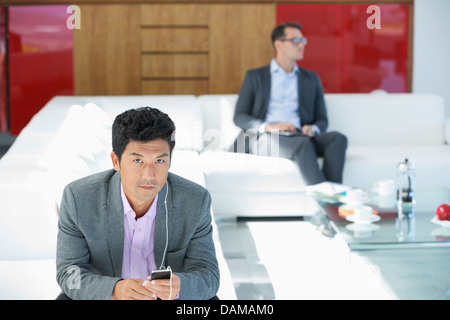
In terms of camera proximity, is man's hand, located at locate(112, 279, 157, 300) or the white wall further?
the white wall

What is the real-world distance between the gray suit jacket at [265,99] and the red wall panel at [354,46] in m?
1.48

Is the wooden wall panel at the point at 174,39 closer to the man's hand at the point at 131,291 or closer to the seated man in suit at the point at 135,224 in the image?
the seated man in suit at the point at 135,224

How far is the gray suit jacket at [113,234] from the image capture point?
1.59m

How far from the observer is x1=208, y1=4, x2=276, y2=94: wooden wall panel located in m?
5.60

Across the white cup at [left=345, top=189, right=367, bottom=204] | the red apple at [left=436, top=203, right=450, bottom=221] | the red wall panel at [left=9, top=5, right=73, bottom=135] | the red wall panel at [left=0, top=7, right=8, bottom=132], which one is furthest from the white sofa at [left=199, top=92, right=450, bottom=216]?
the red wall panel at [left=0, top=7, right=8, bottom=132]

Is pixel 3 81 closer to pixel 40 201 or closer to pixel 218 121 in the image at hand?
pixel 218 121

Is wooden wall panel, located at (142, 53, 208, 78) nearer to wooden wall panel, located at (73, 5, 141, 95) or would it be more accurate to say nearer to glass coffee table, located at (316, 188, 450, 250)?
wooden wall panel, located at (73, 5, 141, 95)

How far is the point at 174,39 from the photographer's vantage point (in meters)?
5.61

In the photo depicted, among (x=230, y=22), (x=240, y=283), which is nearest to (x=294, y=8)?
(x=230, y=22)

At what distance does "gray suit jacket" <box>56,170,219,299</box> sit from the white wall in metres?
4.57

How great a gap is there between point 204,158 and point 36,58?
2170 millimetres

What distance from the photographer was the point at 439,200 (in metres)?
3.38

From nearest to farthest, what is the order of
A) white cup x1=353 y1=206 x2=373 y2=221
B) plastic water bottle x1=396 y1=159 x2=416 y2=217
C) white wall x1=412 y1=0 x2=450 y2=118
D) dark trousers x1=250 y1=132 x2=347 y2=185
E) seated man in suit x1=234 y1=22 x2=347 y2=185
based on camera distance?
A: 1. white cup x1=353 y1=206 x2=373 y2=221
2. plastic water bottle x1=396 y1=159 x2=416 y2=217
3. dark trousers x1=250 y1=132 x2=347 y2=185
4. seated man in suit x1=234 y1=22 x2=347 y2=185
5. white wall x1=412 y1=0 x2=450 y2=118
